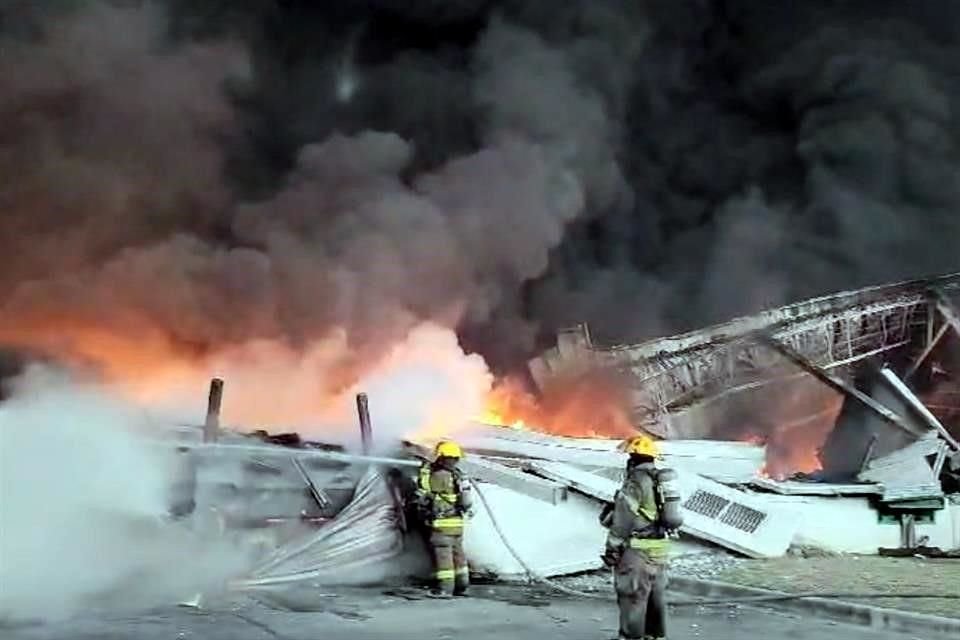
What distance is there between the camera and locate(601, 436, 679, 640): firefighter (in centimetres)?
684

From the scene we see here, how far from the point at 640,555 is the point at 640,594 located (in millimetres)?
229

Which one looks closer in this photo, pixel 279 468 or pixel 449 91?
pixel 279 468

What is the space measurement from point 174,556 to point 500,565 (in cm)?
319

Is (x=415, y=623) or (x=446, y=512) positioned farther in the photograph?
(x=446, y=512)

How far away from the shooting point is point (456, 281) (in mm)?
17172

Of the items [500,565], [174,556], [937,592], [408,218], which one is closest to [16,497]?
[174,556]

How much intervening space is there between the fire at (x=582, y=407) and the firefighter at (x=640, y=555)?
30.9 feet


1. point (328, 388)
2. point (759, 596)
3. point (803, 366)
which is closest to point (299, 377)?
point (328, 388)

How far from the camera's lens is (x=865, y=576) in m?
10.5

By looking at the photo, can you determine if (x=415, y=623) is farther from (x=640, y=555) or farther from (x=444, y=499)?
(x=444, y=499)

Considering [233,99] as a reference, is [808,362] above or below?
below

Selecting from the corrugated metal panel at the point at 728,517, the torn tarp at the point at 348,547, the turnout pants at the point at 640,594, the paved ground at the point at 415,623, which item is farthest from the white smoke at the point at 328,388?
the turnout pants at the point at 640,594

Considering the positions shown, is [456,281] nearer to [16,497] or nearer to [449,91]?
[449,91]

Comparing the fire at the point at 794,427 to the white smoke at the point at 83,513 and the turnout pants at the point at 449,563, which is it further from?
the white smoke at the point at 83,513
